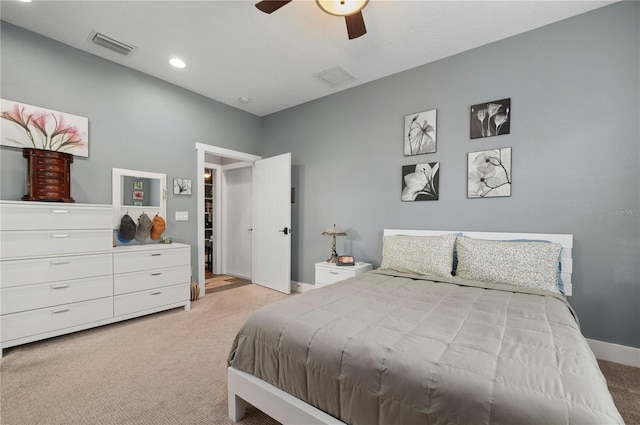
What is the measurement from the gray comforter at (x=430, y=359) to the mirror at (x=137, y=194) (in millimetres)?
2505

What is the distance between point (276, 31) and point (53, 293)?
306 cm

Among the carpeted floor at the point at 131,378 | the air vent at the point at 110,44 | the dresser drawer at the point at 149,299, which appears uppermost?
the air vent at the point at 110,44

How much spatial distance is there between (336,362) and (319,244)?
288cm

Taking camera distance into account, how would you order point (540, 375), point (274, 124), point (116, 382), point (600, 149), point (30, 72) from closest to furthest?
point (540, 375) → point (116, 382) → point (600, 149) → point (30, 72) → point (274, 124)

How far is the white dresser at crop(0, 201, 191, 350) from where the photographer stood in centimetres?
225

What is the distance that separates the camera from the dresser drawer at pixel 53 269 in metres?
2.24

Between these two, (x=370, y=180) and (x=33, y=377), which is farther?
(x=370, y=180)

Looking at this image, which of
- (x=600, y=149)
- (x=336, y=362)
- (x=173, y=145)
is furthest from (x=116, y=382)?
(x=600, y=149)

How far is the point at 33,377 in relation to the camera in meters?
1.95

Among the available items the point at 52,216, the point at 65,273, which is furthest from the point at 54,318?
the point at 52,216

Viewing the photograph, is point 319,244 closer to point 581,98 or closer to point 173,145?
point 173,145

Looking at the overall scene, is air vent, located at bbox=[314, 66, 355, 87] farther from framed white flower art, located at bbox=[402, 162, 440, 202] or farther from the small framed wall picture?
the small framed wall picture

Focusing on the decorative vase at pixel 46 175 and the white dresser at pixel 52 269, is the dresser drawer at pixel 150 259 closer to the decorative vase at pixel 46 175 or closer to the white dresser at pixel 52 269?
the white dresser at pixel 52 269

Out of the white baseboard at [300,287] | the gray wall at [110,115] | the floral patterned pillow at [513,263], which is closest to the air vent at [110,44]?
the gray wall at [110,115]
